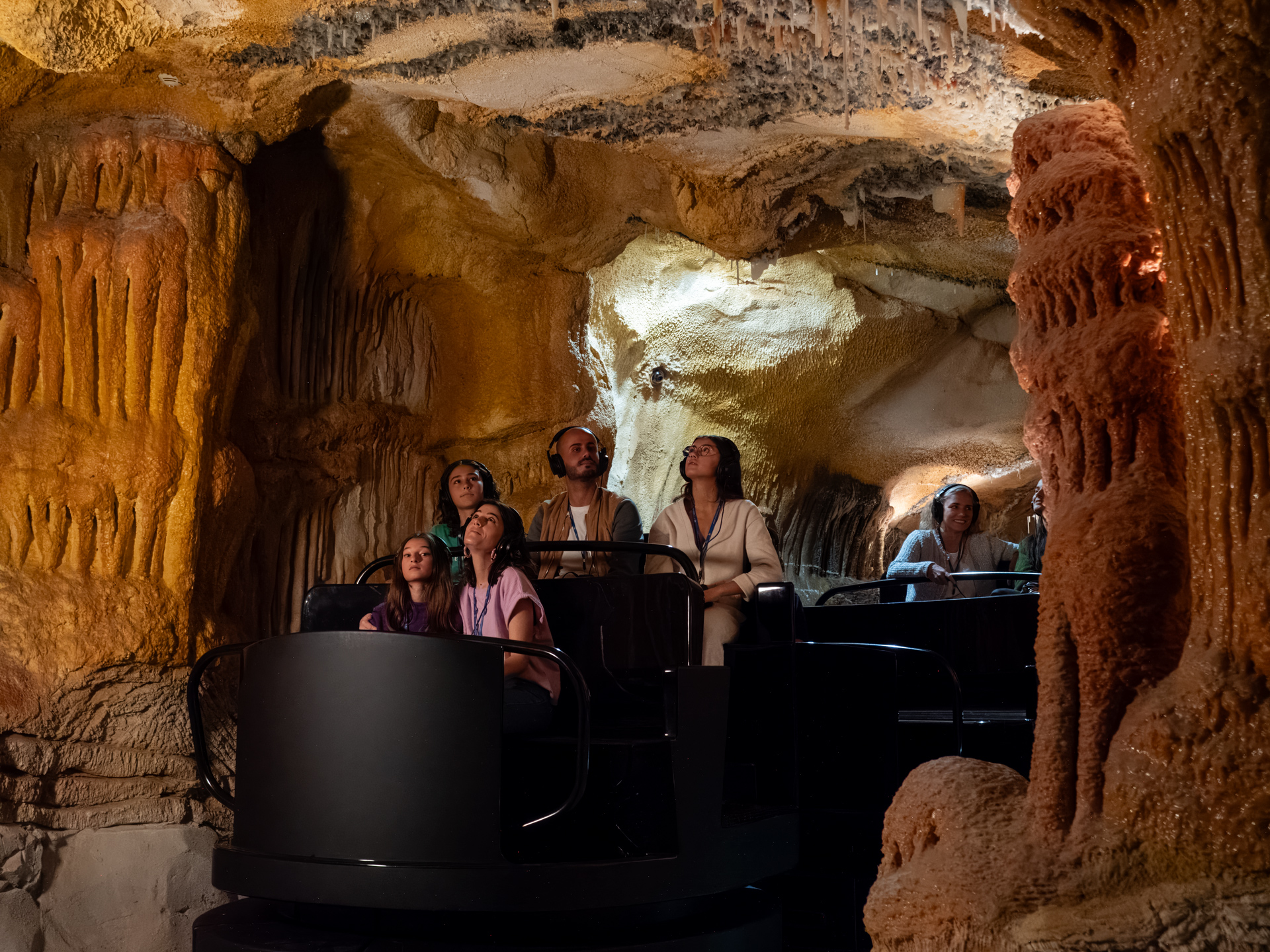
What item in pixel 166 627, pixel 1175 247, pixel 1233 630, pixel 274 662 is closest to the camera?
pixel 1233 630

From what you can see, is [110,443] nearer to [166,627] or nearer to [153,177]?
[166,627]

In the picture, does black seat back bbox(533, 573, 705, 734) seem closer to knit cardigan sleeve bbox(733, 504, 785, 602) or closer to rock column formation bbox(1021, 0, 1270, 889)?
knit cardigan sleeve bbox(733, 504, 785, 602)

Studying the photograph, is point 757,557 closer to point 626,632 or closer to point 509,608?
point 626,632

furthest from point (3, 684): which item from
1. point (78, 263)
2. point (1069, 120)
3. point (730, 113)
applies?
point (1069, 120)

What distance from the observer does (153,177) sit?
5.13 metres

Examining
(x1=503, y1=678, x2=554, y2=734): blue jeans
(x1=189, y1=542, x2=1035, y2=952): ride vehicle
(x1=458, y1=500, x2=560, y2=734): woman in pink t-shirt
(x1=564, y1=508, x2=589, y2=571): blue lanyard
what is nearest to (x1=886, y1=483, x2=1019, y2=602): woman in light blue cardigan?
(x1=564, y1=508, x2=589, y2=571): blue lanyard

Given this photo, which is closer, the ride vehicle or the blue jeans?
the ride vehicle

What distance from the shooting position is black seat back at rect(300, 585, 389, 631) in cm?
402

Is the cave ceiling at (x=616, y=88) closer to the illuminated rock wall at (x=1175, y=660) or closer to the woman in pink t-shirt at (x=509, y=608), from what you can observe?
the woman in pink t-shirt at (x=509, y=608)

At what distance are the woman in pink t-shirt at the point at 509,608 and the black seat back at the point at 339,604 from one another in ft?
1.73

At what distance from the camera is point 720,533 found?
4449 millimetres

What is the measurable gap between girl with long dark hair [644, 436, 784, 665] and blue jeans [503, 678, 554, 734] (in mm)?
989

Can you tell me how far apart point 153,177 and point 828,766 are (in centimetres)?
404

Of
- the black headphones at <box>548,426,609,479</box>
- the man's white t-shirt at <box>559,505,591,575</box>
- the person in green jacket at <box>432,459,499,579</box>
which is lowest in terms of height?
the man's white t-shirt at <box>559,505,591,575</box>
